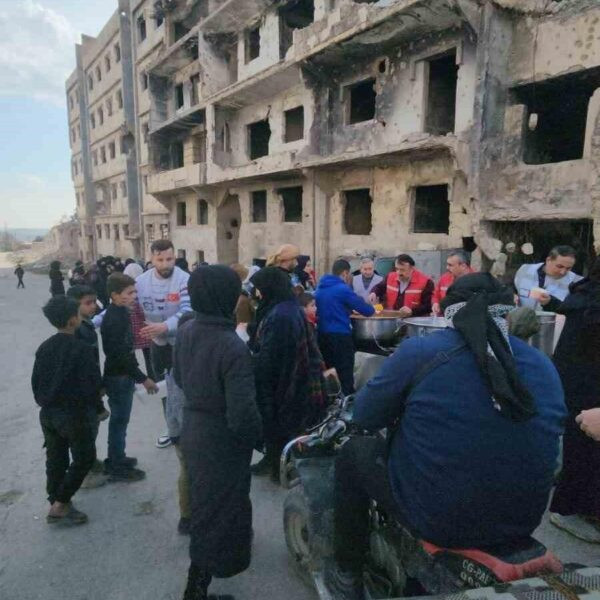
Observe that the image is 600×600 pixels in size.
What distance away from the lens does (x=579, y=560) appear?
286 cm

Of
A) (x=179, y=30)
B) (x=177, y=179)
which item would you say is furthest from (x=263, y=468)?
(x=179, y=30)

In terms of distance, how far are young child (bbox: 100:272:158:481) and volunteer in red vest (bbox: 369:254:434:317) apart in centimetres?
382

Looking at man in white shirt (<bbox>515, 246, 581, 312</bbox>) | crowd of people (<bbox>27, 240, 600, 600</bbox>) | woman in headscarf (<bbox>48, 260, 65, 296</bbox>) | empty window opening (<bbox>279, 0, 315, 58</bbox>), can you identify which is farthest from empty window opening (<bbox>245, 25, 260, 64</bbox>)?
man in white shirt (<bbox>515, 246, 581, 312</bbox>)

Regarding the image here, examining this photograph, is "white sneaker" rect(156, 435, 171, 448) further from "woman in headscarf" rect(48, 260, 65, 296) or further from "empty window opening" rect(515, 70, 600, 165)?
"empty window opening" rect(515, 70, 600, 165)

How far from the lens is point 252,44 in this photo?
15508 mm

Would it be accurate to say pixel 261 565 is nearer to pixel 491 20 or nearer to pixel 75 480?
pixel 75 480

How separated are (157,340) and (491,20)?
9.04 meters

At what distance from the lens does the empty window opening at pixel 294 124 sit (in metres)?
15.0

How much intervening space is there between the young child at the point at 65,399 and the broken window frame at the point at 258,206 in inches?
562

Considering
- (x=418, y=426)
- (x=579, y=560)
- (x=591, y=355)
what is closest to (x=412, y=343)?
(x=418, y=426)

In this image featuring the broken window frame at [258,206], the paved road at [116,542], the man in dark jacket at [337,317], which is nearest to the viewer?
the paved road at [116,542]

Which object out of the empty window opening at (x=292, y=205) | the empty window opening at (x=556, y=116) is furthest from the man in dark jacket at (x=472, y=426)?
the empty window opening at (x=292, y=205)

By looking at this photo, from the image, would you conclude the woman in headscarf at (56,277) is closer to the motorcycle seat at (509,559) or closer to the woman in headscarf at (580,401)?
the woman in headscarf at (580,401)

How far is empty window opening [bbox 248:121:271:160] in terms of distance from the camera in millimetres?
16828
